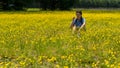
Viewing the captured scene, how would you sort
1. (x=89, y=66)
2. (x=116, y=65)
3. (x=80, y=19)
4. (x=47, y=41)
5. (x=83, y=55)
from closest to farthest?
(x=116, y=65) < (x=89, y=66) < (x=83, y=55) < (x=47, y=41) < (x=80, y=19)

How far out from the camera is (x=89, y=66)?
10914mm

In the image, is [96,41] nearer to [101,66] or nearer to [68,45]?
[68,45]

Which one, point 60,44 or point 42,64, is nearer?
point 42,64

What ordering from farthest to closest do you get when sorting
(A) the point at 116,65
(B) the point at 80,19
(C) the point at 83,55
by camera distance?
1. (B) the point at 80,19
2. (C) the point at 83,55
3. (A) the point at 116,65

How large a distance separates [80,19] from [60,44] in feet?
11.6

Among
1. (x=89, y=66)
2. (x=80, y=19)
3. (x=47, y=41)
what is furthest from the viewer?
(x=80, y=19)

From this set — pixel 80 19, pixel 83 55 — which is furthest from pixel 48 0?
pixel 83 55

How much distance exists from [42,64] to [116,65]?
→ 195 cm

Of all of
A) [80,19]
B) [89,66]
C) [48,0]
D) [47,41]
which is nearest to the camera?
[89,66]

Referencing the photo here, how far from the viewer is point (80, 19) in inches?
685

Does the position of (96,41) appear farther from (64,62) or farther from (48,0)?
(48,0)

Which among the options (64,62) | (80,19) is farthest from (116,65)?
(80,19)

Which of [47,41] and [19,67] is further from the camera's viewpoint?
[47,41]

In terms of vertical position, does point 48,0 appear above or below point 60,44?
below
